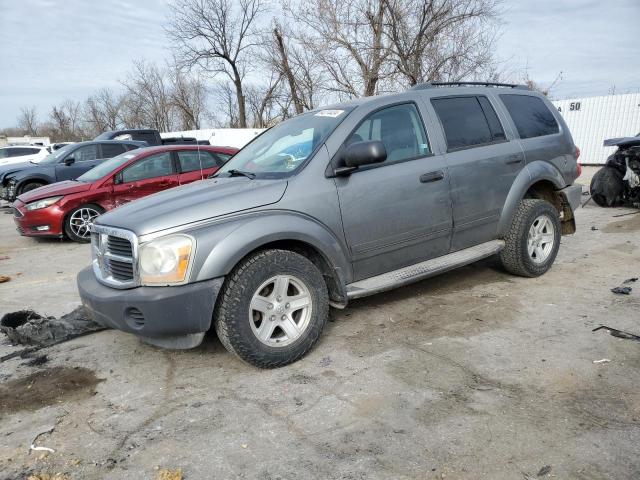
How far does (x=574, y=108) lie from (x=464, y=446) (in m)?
23.0

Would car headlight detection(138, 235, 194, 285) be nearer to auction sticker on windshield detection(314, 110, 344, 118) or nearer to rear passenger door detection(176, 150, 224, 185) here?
auction sticker on windshield detection(314, 110, 344, 118)

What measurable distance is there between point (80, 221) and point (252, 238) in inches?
247

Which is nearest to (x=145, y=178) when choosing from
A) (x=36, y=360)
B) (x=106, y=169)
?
(x=106, y=169)

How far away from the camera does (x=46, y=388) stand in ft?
10.9

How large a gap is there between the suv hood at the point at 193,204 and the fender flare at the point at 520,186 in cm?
234

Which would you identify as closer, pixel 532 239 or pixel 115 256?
pixel 115 256

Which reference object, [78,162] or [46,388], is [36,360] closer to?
[46,388]

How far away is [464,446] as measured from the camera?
2.48 m

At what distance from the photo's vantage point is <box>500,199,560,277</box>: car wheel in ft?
15.8

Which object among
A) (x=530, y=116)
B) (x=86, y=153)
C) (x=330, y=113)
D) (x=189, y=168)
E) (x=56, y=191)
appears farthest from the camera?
(x=86, y=153)

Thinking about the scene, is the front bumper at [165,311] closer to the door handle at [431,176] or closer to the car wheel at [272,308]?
the car wheel at [272,308]

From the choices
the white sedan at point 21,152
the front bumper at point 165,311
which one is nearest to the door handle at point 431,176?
the front bumper at point 165,311

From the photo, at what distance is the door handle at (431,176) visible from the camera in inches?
160

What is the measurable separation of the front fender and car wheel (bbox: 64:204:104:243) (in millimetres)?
5997
